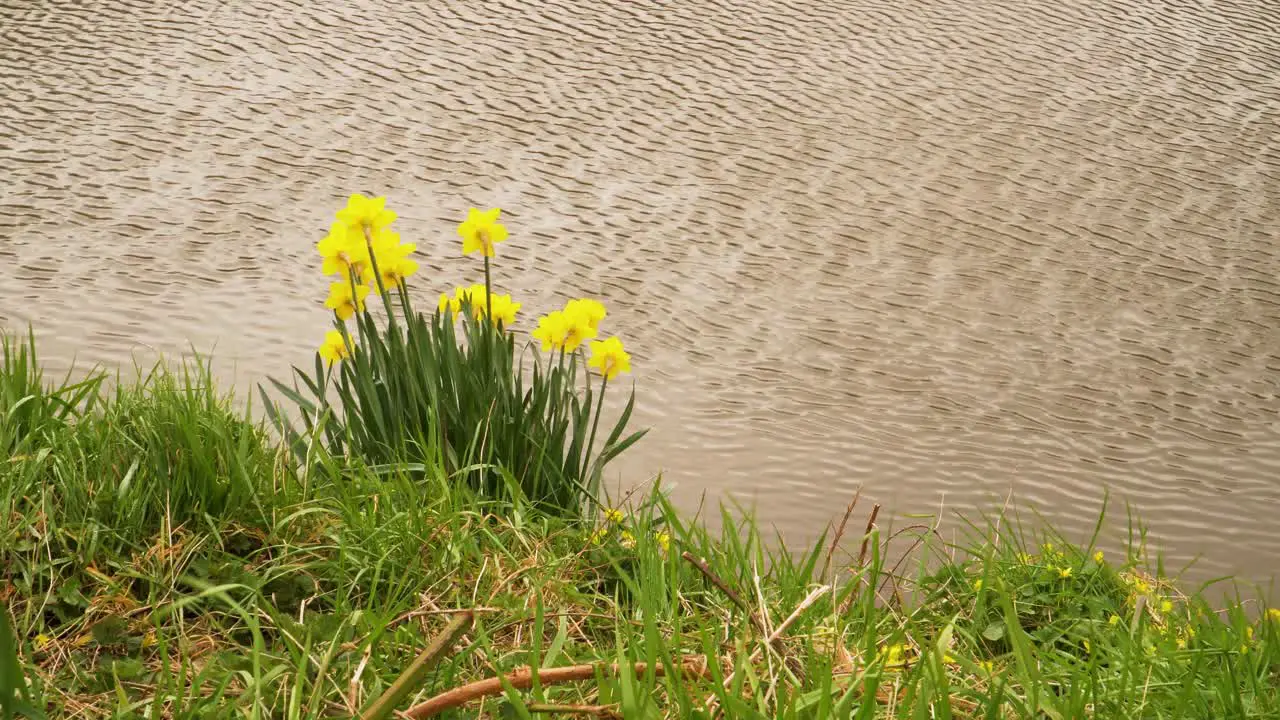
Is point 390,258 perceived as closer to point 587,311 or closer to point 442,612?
point 587,311

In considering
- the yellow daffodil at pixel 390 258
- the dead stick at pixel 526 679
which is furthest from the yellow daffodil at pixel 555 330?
the dead stick at pixel 526 679

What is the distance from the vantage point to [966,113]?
5359mm

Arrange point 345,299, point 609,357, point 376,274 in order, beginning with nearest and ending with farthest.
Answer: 1. point 376,274
2. point 345,299
3. point 609,357

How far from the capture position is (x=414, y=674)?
1.09m

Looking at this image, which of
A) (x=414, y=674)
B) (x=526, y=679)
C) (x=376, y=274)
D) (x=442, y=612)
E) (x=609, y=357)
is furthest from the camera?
(x=609, y=357)

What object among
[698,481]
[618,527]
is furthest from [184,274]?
[618,527]

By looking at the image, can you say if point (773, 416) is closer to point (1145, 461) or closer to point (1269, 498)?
point (1145, 461)

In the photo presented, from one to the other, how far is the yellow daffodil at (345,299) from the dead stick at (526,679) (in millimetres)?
1071

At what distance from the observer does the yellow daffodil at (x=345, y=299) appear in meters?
2.24

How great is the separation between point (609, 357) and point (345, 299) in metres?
0.52

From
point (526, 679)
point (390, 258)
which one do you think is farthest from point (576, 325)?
point (526, 679)

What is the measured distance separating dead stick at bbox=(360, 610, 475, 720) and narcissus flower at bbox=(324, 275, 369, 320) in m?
1.20

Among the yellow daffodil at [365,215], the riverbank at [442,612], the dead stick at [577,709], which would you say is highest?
the yellow daffodil at [365,215]

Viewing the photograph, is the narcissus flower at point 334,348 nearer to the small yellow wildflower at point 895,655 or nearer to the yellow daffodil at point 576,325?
the yellow daffodil at point 576,325
